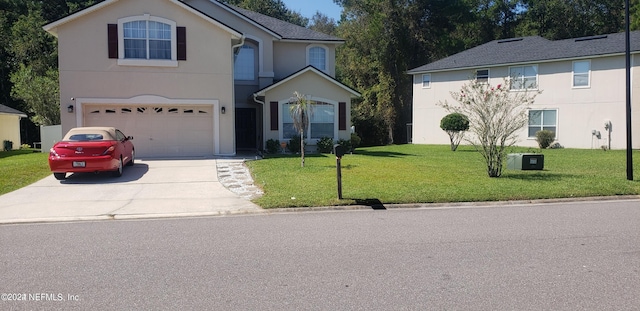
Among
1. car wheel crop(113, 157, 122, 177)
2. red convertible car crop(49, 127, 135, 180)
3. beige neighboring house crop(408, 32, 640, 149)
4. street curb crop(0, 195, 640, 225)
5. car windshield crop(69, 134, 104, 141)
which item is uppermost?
beige neighboring house crop(408, 32, 640, 149)

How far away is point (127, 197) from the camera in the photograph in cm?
1218

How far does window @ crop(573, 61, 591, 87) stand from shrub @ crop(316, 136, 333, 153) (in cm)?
1569

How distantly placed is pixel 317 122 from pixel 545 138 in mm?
14259

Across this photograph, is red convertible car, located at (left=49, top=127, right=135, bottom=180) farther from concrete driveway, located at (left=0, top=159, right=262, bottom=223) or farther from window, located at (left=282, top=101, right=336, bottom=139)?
window, located at (left=282, top=101, right=336, bottom=139)

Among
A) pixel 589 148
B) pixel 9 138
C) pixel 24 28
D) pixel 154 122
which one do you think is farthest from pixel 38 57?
pixel 589 148

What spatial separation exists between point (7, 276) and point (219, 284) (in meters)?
2.53

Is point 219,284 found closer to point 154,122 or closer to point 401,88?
point 154,122

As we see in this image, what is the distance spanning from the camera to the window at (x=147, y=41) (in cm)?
1928

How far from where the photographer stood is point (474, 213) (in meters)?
10.1

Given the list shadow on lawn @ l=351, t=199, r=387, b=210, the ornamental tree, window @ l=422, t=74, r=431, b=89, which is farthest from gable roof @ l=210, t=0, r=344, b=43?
shadow on lawn @ l=351, t=199, r=387, b=210

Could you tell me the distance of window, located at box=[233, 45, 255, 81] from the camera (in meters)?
24.7

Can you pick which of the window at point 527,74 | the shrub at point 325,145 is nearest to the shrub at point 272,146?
the shrub at point 325,145

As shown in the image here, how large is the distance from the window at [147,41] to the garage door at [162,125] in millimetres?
1866

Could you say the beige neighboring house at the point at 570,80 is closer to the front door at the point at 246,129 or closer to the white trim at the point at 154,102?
the front door at the point at 246,129
